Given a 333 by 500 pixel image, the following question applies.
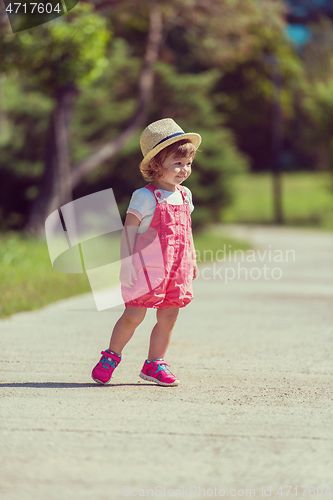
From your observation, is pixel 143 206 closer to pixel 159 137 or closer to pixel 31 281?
pixel 159 137

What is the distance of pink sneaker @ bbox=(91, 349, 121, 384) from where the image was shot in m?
4.46

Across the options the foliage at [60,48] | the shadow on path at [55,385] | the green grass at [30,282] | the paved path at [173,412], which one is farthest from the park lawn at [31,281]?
the foliage at [60,48]

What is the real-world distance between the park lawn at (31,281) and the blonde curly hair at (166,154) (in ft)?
10.3

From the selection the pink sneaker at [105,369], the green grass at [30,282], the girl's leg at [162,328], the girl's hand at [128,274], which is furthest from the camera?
the green grass at [30,282]

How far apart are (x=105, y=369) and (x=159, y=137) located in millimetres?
1437

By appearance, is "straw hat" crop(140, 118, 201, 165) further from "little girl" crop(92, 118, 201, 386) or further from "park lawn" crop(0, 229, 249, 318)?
"park lawn" crop(0, 229, 249, 318)

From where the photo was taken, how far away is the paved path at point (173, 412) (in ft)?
9.54

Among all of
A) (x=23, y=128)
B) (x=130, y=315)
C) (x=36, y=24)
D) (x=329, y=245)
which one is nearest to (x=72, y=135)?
(x=23, y=128)

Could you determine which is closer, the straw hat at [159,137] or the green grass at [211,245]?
the straw hat at [159,137]

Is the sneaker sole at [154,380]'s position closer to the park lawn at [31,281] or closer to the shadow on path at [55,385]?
the shadow on path at [55,385]

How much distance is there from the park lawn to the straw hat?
321 cm

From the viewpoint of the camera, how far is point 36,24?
11.6 m

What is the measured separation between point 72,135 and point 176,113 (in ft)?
11.6

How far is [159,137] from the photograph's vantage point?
452cm
